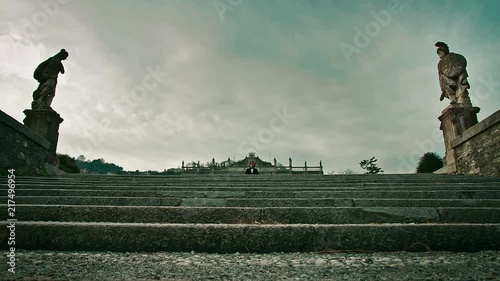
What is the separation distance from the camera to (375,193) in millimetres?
4039

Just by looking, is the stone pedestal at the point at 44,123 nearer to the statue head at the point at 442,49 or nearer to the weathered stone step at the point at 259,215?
the weathered stone step at the point at 259,215

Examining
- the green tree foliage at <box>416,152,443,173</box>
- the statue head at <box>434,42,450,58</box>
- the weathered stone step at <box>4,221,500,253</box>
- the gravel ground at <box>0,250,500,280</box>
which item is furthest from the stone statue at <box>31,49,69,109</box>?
the green tree foliage at <box>416,152,443,173</box>

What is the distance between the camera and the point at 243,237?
7.27 feet

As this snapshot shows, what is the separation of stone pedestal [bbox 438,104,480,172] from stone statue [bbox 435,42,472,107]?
23 cm

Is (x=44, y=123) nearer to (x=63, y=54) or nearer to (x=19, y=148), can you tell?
(x=19, y=148)

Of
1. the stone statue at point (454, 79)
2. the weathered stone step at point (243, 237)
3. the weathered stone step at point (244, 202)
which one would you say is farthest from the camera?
the stone statue at point (454, 79)

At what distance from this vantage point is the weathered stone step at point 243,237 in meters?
2.15

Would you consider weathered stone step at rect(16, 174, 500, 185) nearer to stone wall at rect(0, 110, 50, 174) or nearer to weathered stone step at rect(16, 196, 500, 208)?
stone wall at rect(0, 110, 50, 174)

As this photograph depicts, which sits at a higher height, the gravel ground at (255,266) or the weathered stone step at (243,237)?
the weathered stone step at (243,237)

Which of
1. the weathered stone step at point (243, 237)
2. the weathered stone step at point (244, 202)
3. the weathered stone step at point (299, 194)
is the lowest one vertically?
the weathered stone step at point (243, 237)

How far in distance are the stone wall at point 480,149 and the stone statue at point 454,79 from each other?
157 centimetres

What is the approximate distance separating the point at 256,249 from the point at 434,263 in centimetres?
123

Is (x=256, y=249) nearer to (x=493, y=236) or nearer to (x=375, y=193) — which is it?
(x=493, y=236)

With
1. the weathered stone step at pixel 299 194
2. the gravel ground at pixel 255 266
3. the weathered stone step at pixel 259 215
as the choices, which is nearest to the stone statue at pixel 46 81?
the weathered stone step at pixel 299 194
